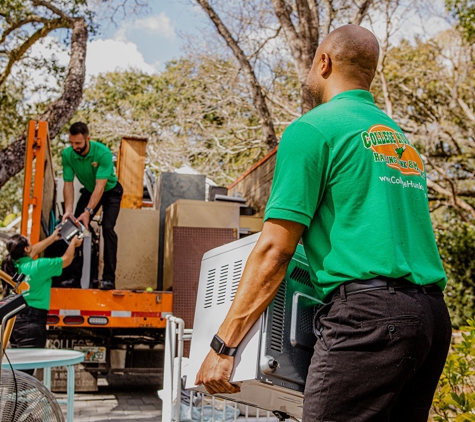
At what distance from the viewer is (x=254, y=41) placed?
45.6 feet

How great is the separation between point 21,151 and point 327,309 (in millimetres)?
8396

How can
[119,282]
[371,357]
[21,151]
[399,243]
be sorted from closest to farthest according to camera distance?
[371,357] → [399,243] → [119,282] → [21,151]

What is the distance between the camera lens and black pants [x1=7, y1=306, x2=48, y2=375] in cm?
597

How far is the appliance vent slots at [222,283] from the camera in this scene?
2.24m

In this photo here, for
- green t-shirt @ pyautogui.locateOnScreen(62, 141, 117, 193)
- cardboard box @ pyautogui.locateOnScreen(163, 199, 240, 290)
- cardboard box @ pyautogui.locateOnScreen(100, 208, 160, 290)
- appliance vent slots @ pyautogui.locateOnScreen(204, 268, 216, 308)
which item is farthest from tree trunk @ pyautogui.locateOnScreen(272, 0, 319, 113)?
appliance vent slots @ pyautogui.locateOnScreen(204, 268, 216, 308)

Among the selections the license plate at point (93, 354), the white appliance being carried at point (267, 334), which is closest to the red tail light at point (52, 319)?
the license plate at point (93, 354)

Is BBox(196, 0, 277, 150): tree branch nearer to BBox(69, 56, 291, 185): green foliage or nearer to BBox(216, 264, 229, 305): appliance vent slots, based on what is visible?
BBox(69, 56, 291, 185): green foliage

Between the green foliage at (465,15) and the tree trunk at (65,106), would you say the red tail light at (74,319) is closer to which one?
the tree trunk at (65,106)

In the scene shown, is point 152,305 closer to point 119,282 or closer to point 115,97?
point 119,282

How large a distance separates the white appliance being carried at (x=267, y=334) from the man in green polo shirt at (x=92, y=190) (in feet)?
16.5

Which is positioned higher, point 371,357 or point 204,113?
point 204,113

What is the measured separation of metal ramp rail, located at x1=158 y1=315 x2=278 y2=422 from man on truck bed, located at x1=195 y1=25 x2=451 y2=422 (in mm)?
1685

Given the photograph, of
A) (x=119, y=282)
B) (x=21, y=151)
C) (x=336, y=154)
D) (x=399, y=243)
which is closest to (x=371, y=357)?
(x=399, y=243)

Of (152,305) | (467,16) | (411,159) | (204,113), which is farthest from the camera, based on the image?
(204,113)
